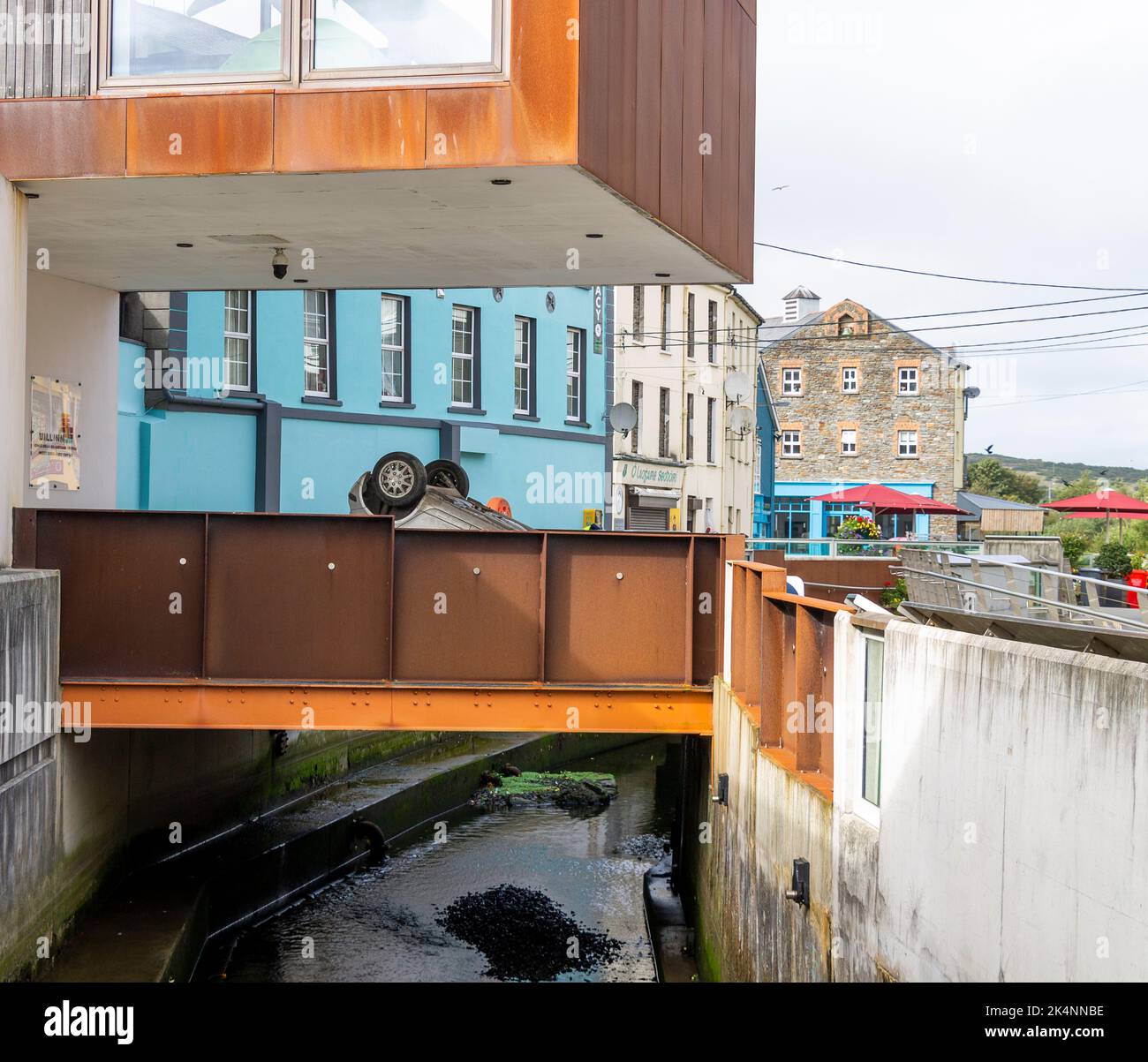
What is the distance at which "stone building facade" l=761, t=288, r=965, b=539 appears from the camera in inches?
2532

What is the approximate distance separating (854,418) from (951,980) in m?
61.2

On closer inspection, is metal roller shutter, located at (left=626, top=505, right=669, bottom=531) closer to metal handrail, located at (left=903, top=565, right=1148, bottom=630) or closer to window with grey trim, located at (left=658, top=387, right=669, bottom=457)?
window with grey trim, located at (left=658, top=387, right=669, bottom=457)

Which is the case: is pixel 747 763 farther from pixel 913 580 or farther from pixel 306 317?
pixel 306 317

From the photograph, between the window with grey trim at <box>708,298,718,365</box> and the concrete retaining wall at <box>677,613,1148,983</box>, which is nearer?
the concrete retaining wall at <box>677,613,1148,983</box>

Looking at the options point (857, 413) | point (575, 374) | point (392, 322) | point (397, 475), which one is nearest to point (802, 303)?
point (857, 413)

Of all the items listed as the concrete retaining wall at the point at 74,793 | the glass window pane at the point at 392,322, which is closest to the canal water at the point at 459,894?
the concrete retaining wall at the point at 74,793

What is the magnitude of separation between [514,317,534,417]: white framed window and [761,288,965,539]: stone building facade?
33.2 meters

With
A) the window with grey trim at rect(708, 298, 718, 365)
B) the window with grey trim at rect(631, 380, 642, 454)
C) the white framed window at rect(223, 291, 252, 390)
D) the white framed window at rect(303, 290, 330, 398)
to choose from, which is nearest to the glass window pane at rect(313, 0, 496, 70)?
the white framed window at rect(223, 291, 252, 390)

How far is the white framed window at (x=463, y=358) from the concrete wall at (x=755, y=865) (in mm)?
15726

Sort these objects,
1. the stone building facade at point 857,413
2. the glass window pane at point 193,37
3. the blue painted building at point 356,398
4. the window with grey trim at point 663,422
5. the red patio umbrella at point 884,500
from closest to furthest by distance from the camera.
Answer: the glass window pane at point 193,37 → the blue painted building at point 356,398 → the red patio umbrella at point 884,500 → the window with grey trim at point 663,422 → the stone building facade at point 857,413

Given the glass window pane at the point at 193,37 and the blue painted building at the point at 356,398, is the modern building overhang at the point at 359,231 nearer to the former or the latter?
the glass window pane at the point at 193,37

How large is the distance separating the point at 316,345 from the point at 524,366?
772cm

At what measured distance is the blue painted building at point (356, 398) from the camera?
22.0 metres

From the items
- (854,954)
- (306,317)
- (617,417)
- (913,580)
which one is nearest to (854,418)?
(617,417)
